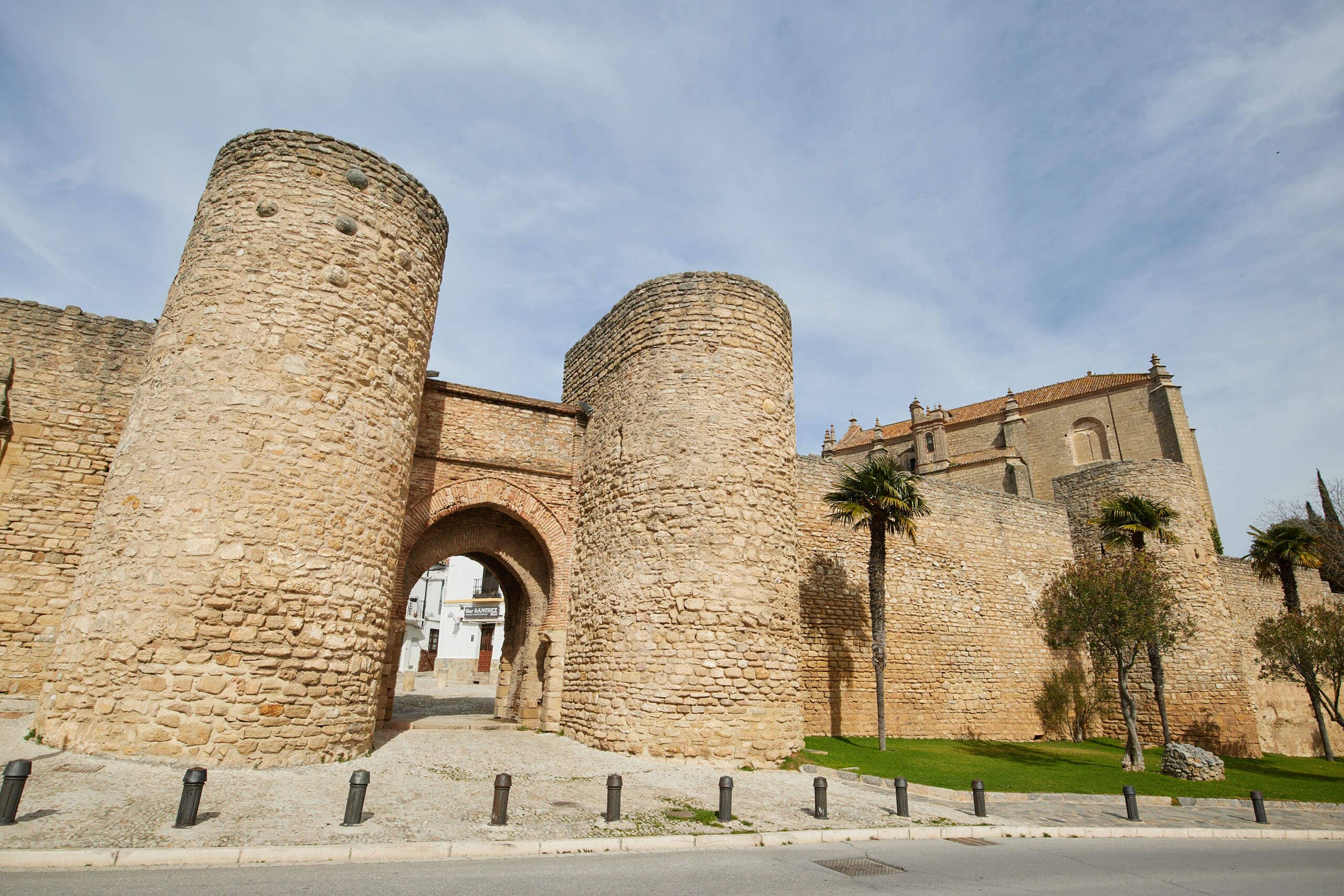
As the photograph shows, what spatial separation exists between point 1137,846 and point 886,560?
1014 cm

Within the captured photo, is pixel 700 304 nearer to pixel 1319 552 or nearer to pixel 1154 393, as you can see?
pixel 1154 393

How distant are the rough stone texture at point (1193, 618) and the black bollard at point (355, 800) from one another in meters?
20.6

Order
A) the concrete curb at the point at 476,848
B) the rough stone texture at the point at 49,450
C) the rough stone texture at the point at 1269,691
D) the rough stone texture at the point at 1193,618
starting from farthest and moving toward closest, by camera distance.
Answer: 1. the rough stone texture at the point at 1269,691
2. the rough stone texture at the point at 1193,618
3. the rough stone texture at the point at 49,450
4. the concrete curb at the point at 476,848

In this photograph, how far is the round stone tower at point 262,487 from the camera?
814 centimetres

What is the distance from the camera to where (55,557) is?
1071cm

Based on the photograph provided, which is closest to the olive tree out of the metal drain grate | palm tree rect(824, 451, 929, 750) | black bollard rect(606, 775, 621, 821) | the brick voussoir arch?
palm tree rect(824, 451, 929, 750)

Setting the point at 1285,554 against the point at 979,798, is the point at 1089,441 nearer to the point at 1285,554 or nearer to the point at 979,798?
the point at 1285,554

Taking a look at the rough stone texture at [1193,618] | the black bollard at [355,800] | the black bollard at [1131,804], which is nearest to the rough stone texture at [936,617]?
the rough stone texture at [1193,618]

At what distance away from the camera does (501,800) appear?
6590 millimetres

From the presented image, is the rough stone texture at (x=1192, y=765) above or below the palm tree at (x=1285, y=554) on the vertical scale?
below

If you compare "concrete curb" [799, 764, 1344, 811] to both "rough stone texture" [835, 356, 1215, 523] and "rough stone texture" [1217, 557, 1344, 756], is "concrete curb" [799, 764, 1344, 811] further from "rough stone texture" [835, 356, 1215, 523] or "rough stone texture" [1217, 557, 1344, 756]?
"rough stone texture" [835, 356, 1215, 523]

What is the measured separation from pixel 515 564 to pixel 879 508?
303 inches

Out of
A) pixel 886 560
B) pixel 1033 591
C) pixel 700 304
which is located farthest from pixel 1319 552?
pixel 700 304

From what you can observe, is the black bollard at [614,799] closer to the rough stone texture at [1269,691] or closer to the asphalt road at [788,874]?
the asphalt road at [788,874]
